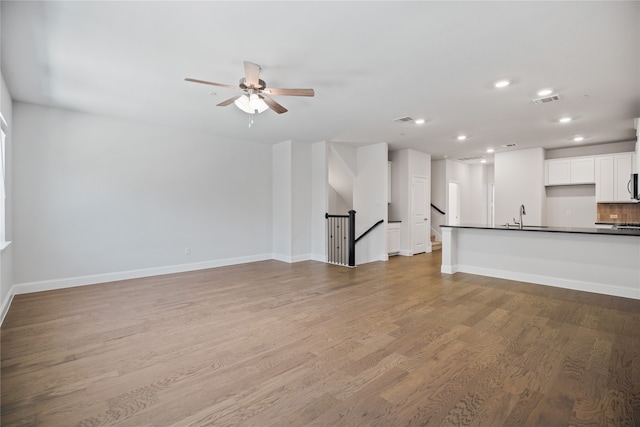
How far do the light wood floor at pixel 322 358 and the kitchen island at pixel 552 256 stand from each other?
35cm

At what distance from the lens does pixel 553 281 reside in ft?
15.5

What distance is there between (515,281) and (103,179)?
7.00 m

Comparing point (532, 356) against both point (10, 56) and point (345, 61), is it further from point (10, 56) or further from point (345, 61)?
point (10, 56)

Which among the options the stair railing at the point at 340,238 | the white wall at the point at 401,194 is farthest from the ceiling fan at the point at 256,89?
the white wall at the point at 401,194

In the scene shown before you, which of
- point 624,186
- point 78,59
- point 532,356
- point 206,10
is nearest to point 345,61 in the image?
point 206,10

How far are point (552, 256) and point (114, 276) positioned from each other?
7.13 metres

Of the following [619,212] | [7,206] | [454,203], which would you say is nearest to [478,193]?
[454,203]

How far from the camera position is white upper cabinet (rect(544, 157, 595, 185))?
22.5ft

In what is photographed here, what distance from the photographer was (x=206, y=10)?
235cm

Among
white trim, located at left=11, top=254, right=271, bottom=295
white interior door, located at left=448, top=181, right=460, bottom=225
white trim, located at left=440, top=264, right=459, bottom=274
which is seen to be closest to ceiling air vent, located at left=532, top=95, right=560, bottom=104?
white trim, located at left=440, top=264, right=459, bottom=274

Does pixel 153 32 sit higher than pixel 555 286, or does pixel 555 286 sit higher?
pixel 153 32

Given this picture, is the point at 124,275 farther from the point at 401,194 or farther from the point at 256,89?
the point at 401,194

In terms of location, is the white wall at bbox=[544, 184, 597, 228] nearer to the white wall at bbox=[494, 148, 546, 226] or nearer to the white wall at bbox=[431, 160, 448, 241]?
the white wall at bbox=[494, 148, 546, 226]

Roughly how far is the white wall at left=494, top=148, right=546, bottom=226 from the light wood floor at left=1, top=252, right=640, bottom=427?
12.3 feet
